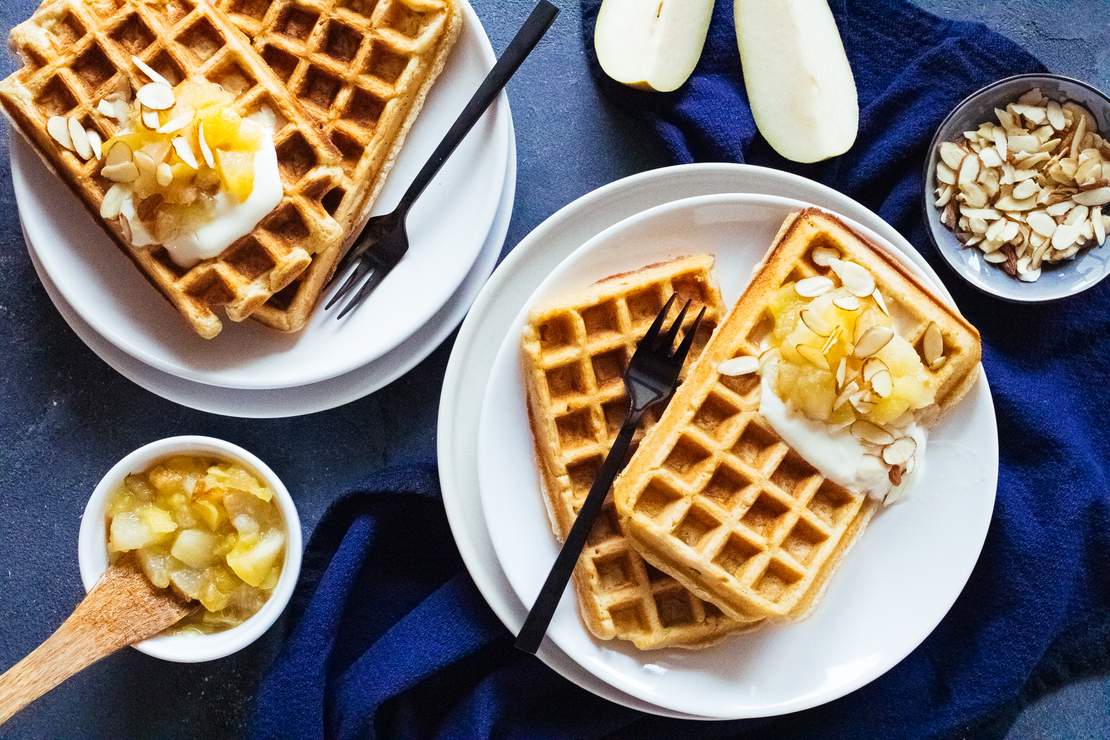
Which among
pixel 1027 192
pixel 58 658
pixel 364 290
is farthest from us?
pixel 1027 192

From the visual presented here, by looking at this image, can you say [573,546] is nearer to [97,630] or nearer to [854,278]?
[854,278]

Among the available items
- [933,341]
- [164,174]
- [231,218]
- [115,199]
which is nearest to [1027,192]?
[933,341]

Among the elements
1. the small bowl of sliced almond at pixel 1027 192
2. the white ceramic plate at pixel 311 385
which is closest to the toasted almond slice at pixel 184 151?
the white ceramic plate at pixel 311 385

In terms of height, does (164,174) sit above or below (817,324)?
above

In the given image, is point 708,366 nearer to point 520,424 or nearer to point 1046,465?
point 520,424

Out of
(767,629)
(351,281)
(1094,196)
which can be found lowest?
(767,629)

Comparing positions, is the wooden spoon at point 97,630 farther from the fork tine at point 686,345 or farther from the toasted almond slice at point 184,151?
the fork tine at point 686,345

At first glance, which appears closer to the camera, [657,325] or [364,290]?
[657,325]

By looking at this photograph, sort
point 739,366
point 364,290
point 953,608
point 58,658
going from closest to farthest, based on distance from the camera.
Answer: point 739,366 < point 58,658 < point 364,290 < point 953,608
